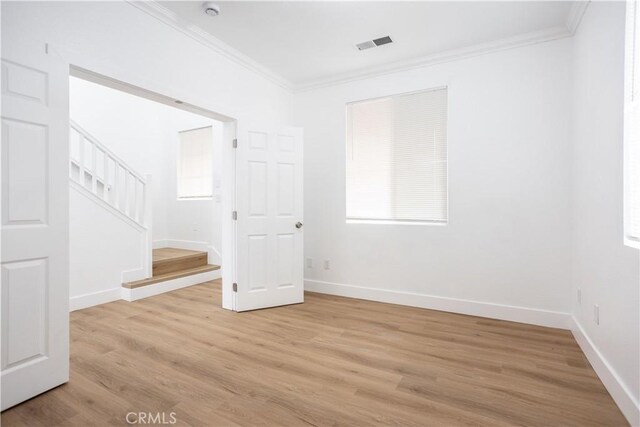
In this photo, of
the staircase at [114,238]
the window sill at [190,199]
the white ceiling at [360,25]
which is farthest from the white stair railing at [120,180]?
the white ceiling at [360,25]

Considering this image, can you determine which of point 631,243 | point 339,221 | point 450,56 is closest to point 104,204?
point 339,221

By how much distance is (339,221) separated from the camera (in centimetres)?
429

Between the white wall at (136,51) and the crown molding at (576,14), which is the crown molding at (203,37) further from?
the crown molding at (576,14)

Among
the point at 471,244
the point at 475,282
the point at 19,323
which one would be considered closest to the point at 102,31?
the point at 19,323

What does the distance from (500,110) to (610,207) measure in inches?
64.5

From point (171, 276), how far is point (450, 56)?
15.1 ft

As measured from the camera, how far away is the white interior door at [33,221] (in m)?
1.84

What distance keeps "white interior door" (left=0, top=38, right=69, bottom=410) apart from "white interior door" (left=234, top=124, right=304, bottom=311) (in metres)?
1.70

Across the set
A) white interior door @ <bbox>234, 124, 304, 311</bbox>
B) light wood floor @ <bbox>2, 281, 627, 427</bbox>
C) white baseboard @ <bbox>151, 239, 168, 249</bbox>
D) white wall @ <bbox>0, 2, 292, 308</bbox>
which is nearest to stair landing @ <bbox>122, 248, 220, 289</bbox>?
white baseboard @ <bbox>151, 239, 168, 249</bbox>

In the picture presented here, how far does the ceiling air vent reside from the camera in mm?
3268

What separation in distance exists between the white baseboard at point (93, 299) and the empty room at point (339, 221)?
0.08ft

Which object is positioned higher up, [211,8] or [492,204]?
[211,8]

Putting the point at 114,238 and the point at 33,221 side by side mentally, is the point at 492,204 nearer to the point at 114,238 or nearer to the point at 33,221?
the point at 33,221

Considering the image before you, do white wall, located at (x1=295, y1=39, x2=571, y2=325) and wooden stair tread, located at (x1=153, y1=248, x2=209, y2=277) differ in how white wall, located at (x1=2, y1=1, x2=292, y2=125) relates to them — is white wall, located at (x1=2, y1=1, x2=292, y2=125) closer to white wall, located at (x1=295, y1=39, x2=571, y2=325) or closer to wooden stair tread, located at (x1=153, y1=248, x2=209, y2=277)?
white wall, located at (x1=295, y1=39, x2=571, y2=325)
